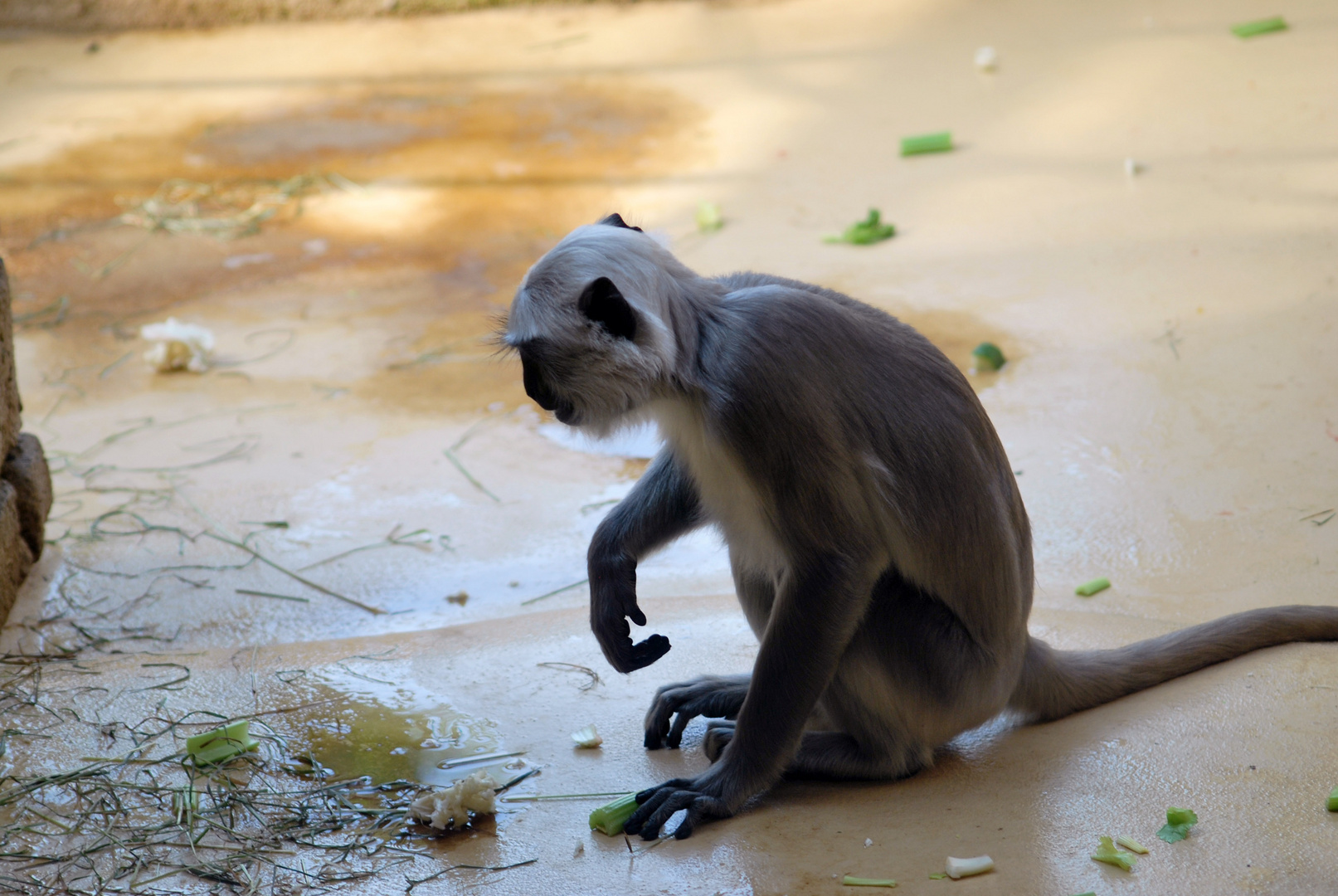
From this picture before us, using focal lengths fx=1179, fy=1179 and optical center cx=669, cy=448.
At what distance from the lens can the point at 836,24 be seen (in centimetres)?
1324

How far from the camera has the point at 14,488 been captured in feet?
18.8

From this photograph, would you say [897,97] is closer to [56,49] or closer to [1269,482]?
[1269,482]

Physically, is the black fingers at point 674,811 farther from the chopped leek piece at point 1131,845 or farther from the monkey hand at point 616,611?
the chopped leek piece at point 1131,845

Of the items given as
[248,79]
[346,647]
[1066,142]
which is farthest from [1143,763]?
[248,79]

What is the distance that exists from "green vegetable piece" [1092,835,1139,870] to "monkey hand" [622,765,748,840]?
106cm

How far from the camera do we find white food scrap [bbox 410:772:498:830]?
373 cm

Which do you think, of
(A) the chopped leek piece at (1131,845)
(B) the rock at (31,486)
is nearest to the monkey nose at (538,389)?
(A) the chopped leek piece at (1131,845)

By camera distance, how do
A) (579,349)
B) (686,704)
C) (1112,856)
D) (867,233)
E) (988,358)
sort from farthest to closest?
(867,233) → (988,358) → (686,704) → (579,349) → (1112,856)

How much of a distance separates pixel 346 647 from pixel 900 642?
252cm

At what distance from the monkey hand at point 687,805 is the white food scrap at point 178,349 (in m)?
5.76

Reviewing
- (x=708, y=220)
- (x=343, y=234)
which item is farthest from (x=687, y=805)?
(x=343, y=234)

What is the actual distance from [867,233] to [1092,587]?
4.55m

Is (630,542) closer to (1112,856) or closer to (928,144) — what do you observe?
(1112,856)

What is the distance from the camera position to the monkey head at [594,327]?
346cm
